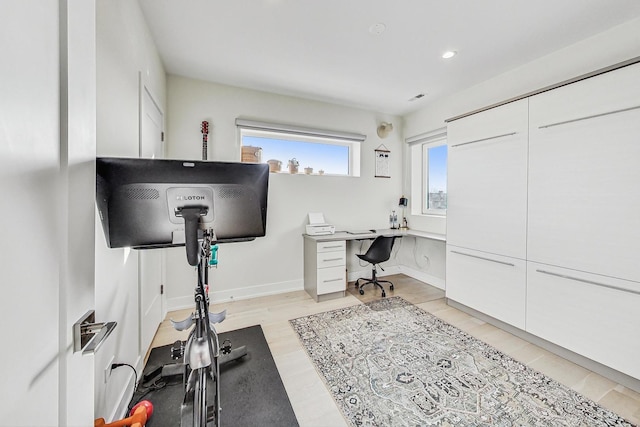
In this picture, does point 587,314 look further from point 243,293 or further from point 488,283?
point 243,293

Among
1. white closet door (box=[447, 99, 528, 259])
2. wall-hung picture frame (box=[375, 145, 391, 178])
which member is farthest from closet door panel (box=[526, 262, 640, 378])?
wall-hung picture frame (box=[375, 145, 391, 178])

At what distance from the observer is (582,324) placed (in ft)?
6.12

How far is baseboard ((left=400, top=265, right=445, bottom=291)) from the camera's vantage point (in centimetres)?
353

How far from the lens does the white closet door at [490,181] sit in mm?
2223

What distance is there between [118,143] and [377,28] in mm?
2046

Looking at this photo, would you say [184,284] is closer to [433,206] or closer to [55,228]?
[55,228]

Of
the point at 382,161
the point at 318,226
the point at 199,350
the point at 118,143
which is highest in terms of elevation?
the point at 382,161

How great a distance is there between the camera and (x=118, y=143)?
4.74 ft

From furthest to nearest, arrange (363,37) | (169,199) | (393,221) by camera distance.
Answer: (393,221), (363,37), (169,199)

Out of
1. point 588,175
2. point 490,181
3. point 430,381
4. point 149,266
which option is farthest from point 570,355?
point 149,266

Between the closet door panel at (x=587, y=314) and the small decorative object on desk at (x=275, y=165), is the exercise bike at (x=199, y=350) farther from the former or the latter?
the closet door panel at (x=587, y=314)

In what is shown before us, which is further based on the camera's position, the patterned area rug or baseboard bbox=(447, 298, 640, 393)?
baseboard bbox=(447, 298, 640, 393)

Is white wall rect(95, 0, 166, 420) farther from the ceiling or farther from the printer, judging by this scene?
the printer

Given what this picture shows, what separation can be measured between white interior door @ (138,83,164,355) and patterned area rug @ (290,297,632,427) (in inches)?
49.9
